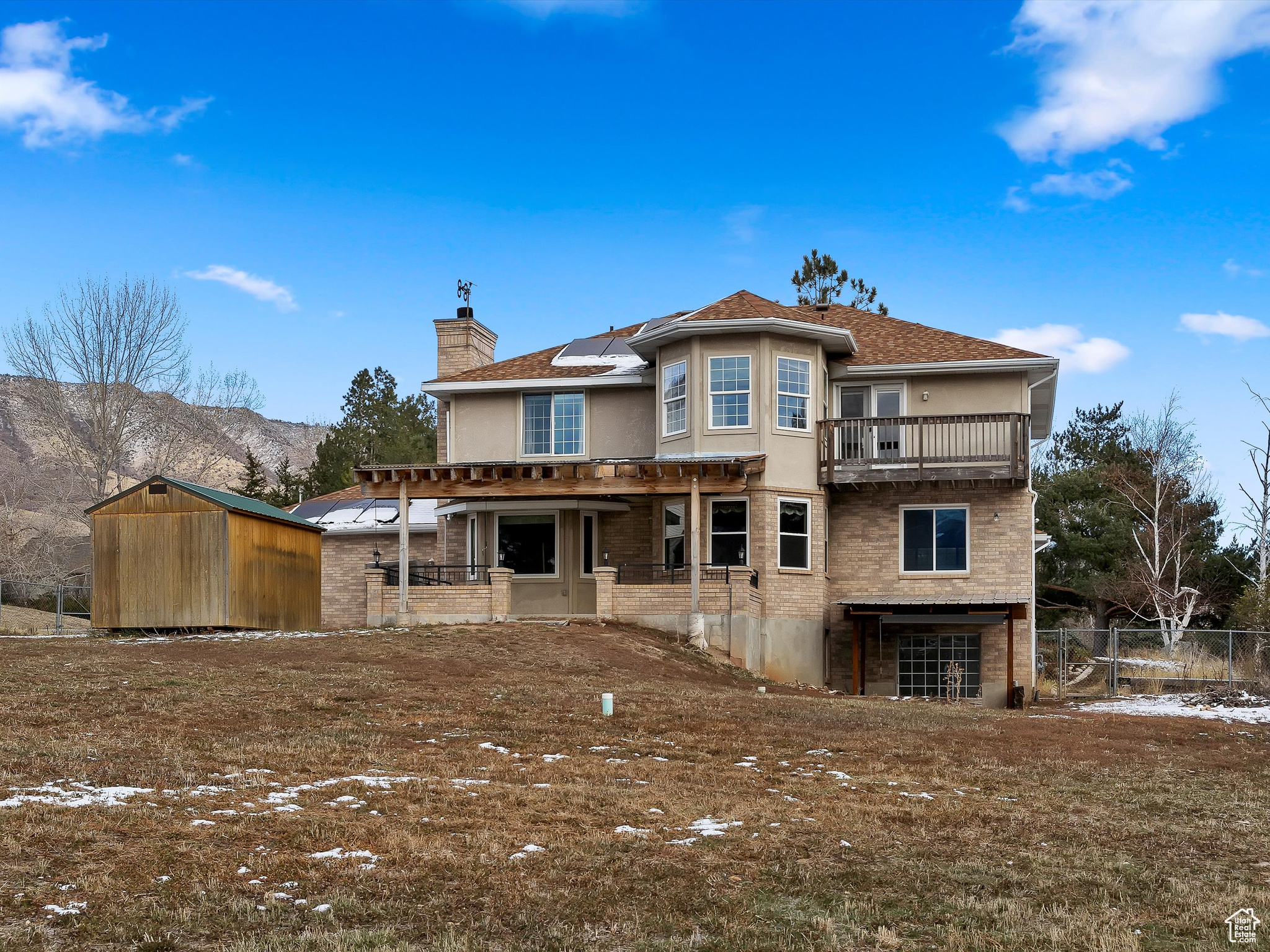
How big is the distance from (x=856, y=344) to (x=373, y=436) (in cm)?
3063

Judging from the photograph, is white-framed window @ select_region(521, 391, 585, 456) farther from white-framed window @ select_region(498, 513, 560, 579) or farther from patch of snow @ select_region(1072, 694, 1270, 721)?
patch of snow @ select_region(1072, 694, 1270, 721)

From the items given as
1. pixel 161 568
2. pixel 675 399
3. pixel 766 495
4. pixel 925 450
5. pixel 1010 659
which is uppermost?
pixel 675 399

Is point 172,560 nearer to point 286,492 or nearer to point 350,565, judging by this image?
point 350,565

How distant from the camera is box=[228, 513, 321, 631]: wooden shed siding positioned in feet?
83.0

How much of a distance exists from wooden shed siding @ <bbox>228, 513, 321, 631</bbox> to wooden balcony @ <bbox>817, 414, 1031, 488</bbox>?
1158 cm

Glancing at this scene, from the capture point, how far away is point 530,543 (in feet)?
97.7

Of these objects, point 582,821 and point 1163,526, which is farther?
point 1163,526

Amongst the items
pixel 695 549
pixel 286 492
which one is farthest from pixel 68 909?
pixel 286 492

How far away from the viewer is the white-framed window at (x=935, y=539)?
92.8ft

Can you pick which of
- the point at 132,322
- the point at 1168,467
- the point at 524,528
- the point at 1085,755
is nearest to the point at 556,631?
the point at 524,528

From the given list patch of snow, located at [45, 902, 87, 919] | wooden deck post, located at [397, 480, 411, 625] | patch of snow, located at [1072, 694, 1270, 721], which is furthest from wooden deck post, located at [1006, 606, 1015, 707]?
patch of snow, located at [45, 902, 87, 919]

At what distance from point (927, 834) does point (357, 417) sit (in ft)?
171

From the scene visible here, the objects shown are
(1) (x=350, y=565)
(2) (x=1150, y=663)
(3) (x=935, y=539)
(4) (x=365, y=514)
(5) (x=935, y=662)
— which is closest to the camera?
(3) (x=935, y=539)

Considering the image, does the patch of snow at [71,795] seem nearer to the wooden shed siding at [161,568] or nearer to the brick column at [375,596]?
the wooden shed siding at [161,568]
